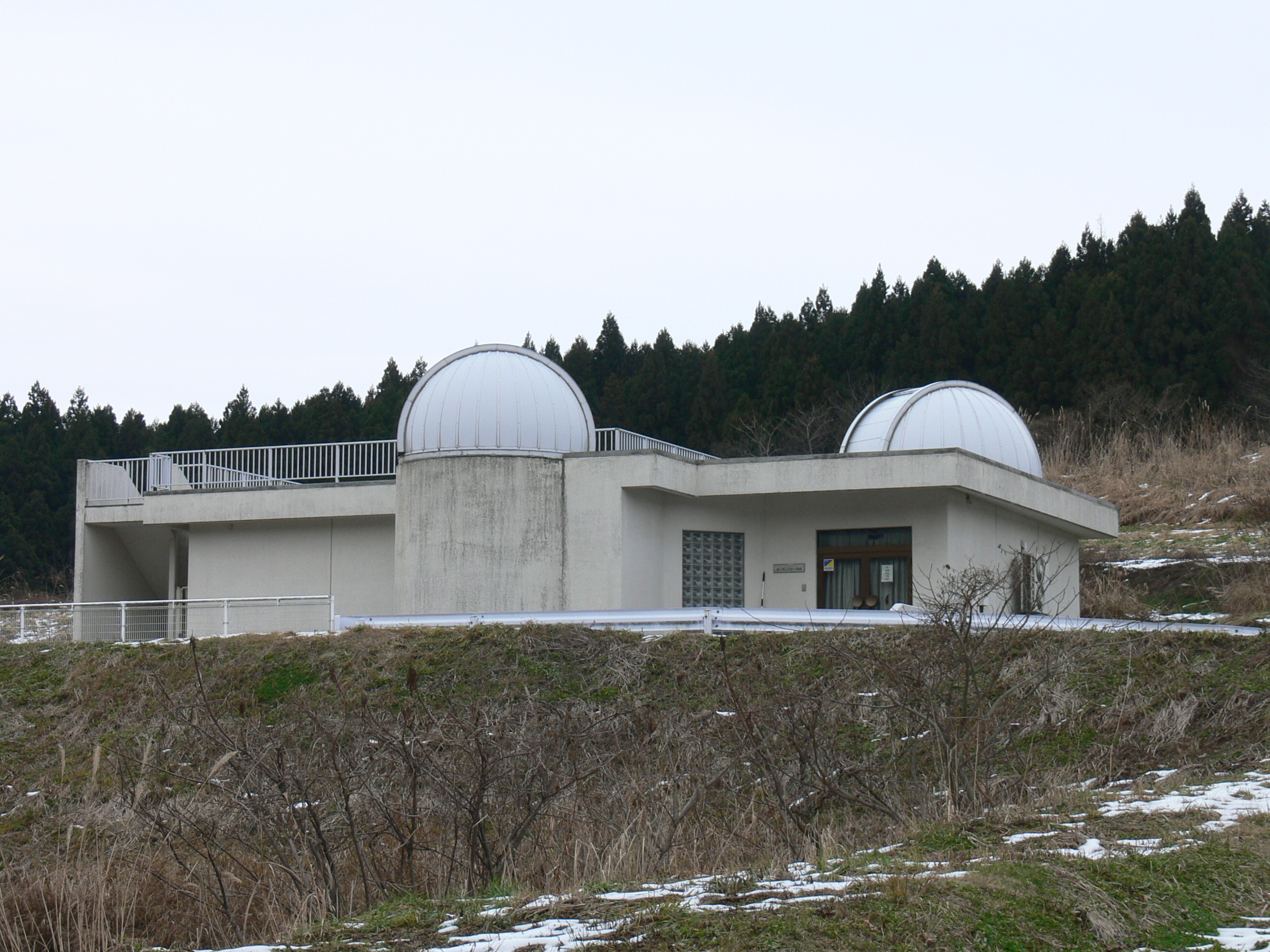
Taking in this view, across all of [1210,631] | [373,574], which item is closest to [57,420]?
[373,574]

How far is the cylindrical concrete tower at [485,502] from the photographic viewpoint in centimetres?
1958

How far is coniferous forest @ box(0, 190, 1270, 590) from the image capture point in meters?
39.9

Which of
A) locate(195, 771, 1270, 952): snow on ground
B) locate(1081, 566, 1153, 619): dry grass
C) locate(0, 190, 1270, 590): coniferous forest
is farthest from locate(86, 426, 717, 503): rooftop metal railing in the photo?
locate(0, 190, 1270, 590): coniferous forest

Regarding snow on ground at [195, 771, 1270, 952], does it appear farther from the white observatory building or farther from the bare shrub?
the white observatory building

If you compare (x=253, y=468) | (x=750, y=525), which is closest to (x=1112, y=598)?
(x=750, y=525)

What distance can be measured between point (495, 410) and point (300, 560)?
5.11 m

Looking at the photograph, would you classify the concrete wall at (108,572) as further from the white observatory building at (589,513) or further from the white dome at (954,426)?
the white dome at (954,426)

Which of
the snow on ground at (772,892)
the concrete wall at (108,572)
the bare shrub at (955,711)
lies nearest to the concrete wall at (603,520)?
the concrete wall at (108,572)

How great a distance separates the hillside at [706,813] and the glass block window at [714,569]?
5.09 metres

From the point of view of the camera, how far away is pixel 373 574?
73.2ft

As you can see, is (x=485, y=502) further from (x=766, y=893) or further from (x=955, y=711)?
(x=766, y=893)

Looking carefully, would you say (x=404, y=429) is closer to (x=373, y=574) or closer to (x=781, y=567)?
(x=373, y=574)

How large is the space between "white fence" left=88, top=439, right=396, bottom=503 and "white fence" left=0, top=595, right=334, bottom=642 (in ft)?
7.77

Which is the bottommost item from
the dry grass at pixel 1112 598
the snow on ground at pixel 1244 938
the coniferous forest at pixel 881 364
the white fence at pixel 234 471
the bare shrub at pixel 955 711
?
the snow on ground at pixel 1244 938
